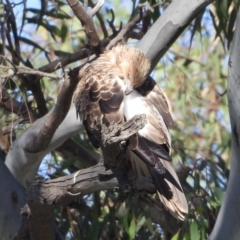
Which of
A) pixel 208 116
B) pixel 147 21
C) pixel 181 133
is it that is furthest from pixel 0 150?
pixel 208 116

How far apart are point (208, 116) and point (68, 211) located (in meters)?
2.62

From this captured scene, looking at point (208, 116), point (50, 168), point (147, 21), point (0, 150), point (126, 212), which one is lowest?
point (208, 116)

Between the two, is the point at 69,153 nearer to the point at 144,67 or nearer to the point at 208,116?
the point at 144,67

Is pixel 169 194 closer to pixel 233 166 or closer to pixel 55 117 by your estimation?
pixel 233 166

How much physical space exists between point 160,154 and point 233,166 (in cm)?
27

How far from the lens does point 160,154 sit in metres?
2.58

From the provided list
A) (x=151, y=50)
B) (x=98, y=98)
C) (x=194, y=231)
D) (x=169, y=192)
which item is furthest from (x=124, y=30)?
(x=169, y=192)

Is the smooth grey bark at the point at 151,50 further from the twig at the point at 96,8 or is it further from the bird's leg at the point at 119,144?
the bird's leg at the point at 119,144

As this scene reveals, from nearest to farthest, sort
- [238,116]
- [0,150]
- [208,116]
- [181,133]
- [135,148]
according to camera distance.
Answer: [238,116]
[135,148]
[0,150]
[181,133]
[208,116]

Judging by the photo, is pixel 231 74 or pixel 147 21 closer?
pixel 231 74

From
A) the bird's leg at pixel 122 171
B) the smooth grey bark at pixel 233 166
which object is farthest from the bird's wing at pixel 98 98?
the smooth grey bark at pixel 233 166

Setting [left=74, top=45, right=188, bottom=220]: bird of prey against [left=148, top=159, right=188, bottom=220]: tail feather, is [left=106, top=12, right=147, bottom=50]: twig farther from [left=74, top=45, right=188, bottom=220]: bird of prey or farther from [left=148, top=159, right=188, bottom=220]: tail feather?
[left=148, top=159, right=188, bottom=220]: tail feather

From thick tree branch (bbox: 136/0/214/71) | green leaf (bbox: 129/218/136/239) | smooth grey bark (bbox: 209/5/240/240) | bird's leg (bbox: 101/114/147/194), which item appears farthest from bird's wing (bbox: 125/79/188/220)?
green leaf (bbox: 129/218/136/239)

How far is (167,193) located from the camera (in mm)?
2680
